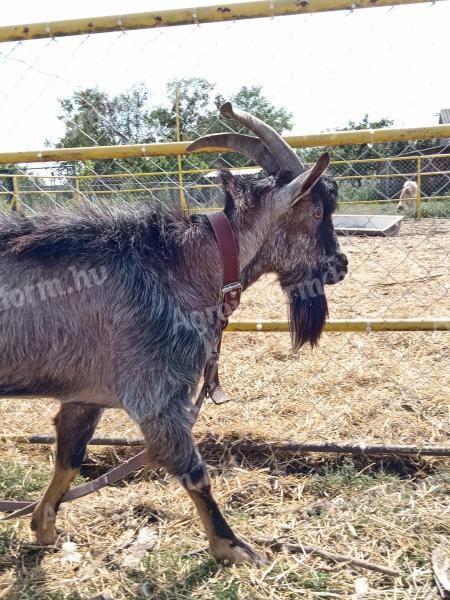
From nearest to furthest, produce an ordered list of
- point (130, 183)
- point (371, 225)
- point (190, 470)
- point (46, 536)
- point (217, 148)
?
point (190, 470) → point (46, 536) → point (217, 148) → point (130, 183) → point (371, 225)

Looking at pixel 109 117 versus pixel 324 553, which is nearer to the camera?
pixel 324 553

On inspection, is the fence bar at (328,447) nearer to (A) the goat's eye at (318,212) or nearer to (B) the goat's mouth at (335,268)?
(B) the goat's mouth at (335,268)

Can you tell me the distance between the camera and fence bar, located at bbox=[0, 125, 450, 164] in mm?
3059

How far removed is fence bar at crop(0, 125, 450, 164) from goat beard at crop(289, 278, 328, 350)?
2.60 ft

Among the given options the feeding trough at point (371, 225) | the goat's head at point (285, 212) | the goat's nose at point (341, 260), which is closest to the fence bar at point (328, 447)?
the goat's head at point (285, 212)

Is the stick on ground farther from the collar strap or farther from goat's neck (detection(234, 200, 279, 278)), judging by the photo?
goat's neck (detection(234, 200, 279, 278))

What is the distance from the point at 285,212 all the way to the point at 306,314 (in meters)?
0.59

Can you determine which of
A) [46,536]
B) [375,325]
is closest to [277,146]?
[375,325]

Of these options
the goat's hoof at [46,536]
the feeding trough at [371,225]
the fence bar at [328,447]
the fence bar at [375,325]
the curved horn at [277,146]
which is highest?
the curved horn at [277,146]

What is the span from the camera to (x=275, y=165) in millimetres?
2908

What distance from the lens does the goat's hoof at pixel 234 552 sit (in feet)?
8.25

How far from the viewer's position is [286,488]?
314 centimetres

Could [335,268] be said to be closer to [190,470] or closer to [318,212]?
[318,212]

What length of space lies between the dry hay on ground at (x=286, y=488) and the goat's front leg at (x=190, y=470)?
0.28ft
